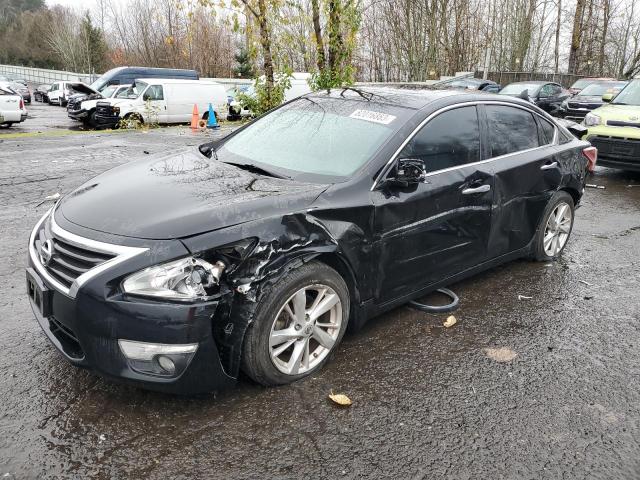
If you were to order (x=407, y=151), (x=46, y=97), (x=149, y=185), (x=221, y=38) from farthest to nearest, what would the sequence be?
1. (x=221, y=38)
2. (x=46, y=97)
3. (x=407, y=151)
4. (x=149, y=185)

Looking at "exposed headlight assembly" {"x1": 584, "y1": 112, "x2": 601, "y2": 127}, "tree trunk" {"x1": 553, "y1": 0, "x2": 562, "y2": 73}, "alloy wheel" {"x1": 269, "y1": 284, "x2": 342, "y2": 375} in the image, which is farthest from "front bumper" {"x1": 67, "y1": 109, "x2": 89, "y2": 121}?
"tree trunk" {"x1": 553, "y1": 0, "x2": 562, "y2": 73}

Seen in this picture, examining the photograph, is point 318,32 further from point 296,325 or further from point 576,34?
point 576,34

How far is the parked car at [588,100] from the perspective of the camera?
16375mm

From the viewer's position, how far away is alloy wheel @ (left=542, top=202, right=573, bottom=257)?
16.7 ft

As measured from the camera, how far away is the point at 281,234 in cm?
289

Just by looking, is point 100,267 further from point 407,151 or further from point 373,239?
point 407,151

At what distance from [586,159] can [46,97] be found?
37316mm

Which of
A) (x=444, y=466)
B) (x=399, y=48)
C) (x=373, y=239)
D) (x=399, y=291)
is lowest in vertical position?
(x=444, y=466)

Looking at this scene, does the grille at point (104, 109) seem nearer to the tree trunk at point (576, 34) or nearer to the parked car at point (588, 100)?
the parked car at point (588, 100)

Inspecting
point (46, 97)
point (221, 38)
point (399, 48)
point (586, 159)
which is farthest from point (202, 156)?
point (221, 38)

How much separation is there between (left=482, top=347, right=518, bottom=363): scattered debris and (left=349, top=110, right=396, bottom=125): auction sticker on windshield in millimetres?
1722

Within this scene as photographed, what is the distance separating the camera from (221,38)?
43188mm

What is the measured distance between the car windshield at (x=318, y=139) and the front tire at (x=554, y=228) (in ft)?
6.66

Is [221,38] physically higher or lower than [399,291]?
higher
